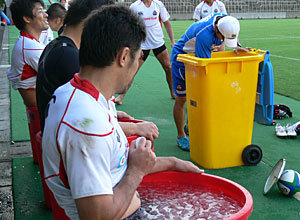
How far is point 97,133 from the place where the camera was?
1.73 meters

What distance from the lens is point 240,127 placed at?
450cm

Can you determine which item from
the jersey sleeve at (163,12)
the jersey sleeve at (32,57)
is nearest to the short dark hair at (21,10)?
the jersey sleeve at (32,57)

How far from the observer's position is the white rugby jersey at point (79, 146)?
169 cm

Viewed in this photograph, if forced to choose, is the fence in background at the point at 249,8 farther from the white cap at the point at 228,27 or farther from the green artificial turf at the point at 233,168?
the white cap at the point at 228,27

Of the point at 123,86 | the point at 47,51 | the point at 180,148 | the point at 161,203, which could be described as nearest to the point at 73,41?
the point at 47,51

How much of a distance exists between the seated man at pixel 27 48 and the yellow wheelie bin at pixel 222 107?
1.58m

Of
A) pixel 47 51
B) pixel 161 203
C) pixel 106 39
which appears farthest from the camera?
pixel 47 51

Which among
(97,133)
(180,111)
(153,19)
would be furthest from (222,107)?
(153,19)

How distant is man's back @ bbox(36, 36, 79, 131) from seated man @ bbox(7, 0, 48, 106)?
1.21 m

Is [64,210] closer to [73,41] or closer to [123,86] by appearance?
[123,86]

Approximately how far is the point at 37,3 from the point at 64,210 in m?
2.67

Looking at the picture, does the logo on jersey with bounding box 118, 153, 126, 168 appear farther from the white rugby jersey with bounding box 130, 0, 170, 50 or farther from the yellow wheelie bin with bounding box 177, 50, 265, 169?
the white rugby jersey with bounding box 130, 0, 170, 50

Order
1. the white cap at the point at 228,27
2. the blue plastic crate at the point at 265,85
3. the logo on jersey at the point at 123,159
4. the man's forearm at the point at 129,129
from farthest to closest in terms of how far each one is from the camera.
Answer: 1. the blue plastic crate at the point at 265,85
2. the white cap at the point at 228,27
3. the man's forearm at the point at 129,129
4. the logo on jersey at the point at 123,159

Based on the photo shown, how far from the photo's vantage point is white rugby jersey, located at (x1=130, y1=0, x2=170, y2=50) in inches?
312
